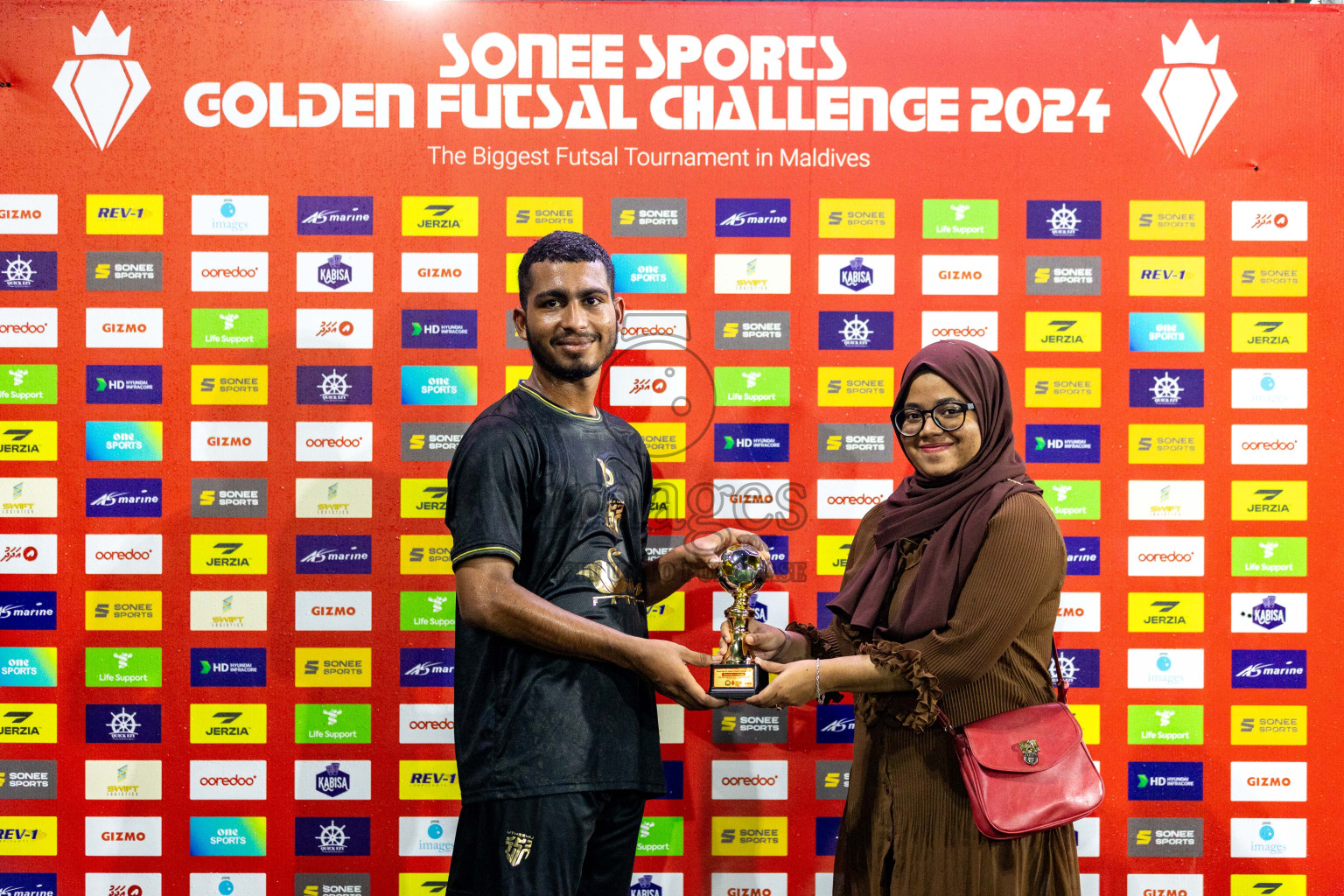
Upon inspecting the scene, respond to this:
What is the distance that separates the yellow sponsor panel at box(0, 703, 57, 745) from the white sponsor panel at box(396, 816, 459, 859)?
1362 millimetres

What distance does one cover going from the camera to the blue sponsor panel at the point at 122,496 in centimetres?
336

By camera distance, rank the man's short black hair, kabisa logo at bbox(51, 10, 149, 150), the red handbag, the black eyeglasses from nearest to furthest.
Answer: the red handbag
the black eyeglasses
the man's short black hair
kabisa logo at bbox(51, 10, 149, 150)

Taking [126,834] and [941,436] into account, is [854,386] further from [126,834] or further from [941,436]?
[126,834]

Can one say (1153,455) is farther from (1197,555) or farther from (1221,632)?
(1221,632)

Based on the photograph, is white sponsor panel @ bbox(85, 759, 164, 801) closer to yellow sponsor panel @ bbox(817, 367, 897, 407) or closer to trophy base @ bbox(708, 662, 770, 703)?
trophy base @ bbox(708, 662, 770, 703)

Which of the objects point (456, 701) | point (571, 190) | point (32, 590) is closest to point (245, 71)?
point (571, 190)

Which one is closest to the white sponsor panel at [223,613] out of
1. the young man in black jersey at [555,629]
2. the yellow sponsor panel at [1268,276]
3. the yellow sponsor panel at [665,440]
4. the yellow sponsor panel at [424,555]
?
the yellow sponsor panel at [424,555]

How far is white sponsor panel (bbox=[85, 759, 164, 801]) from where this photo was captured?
335 centimetres

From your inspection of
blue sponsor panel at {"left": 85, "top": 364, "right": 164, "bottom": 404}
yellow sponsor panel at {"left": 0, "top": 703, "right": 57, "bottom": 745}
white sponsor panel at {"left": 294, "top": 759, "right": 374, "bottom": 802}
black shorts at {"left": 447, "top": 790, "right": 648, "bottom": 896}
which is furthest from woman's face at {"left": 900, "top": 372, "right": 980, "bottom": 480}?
yellow sponsor panel at {"left": 0, "top": 703, "right": 57, "bottom": 745}

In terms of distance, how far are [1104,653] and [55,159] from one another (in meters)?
4.41

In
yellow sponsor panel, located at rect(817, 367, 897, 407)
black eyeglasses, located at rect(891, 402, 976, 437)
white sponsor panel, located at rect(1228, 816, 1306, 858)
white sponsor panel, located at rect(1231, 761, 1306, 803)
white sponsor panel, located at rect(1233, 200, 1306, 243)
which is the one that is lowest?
white sponsor panel, located at rect(1228, 816, 1306, 858)

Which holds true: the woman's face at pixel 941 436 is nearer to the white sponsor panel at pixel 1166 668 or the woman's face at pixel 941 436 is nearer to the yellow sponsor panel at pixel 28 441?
the white sponsor panel at pixel 1166 668

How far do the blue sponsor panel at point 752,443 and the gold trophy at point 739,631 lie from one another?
2.55 feet

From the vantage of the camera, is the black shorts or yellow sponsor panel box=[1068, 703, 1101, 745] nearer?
the black shorts
